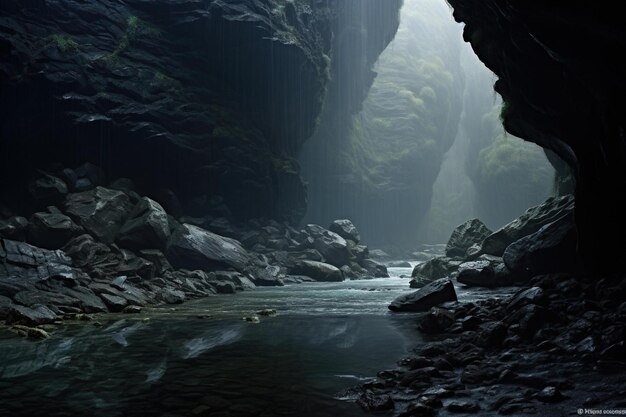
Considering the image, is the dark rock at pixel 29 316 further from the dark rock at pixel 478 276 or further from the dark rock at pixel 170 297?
the dark rock at pixel 478 276

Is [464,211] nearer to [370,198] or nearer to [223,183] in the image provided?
[370,198]

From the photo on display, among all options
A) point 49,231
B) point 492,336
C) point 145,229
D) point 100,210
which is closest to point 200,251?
A: point 145,229

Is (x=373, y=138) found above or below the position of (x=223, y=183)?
above

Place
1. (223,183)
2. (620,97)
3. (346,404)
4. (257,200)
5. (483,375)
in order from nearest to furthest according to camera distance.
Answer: (346,404)
(483,375)
(620,97)
(223,183)
(257,200)

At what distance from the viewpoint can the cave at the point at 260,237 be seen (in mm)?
5801

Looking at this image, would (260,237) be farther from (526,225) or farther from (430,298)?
(430,298)

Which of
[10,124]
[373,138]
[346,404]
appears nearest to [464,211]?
[373,138]

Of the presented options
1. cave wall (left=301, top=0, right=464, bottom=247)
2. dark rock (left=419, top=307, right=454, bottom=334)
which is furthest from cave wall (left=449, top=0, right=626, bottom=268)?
cave wall (left=301, top=0, right=464, bottom=247)

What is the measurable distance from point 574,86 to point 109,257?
20040 mm

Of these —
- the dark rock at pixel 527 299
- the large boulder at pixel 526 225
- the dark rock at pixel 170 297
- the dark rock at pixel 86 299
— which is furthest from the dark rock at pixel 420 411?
the large boulder at pixel 526 225

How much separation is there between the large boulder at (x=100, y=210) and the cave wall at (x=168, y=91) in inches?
156

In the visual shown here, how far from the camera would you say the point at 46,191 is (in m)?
23.3

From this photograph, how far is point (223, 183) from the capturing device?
34.7m

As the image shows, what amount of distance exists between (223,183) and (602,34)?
99.2 feet
